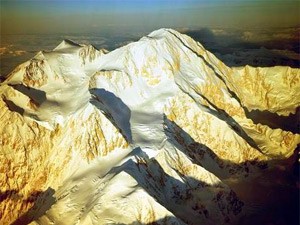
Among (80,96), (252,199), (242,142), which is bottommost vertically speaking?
(252,199)

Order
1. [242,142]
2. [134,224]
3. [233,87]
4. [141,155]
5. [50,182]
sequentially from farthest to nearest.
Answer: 1. [233,87]
2. [242,142]
3. [50,182]
4. [141,155]
5. [134,224]

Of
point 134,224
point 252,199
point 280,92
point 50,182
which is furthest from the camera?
point 280,92

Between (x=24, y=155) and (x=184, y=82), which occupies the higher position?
(x=184, y=82)

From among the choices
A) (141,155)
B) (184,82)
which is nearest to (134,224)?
(141,155)

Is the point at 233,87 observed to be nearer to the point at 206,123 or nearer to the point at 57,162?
the point at 206,123

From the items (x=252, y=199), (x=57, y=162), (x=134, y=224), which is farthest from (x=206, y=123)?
(x=134, y=224)

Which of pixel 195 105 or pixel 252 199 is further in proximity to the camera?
pixel 195 105
